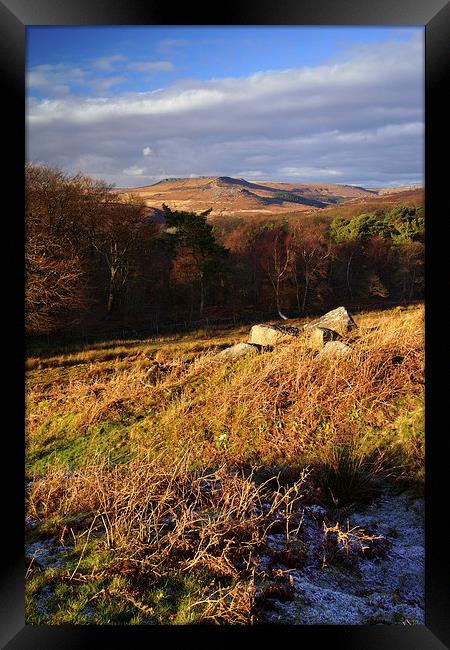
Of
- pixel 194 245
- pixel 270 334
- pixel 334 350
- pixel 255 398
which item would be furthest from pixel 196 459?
pixel 194 245

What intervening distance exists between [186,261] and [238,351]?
110 cm

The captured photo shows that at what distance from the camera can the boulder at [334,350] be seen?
4.39 metres

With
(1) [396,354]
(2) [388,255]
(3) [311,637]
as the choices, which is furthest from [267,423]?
(2) [388,255]

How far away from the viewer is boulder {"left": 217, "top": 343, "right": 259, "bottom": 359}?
4.91m

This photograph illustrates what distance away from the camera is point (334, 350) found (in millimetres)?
4492

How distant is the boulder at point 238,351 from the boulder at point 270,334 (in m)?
0.14

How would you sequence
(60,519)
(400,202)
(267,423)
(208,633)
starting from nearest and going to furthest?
(208,633) < (60,519) < (267,423) < (400,202)

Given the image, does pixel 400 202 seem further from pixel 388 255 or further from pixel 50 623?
pixel 50 623

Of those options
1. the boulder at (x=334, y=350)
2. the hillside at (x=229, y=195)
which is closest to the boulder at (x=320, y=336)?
the boulder at (x=334, y=350)

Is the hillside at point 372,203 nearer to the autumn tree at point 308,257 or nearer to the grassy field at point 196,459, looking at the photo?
the autumn tree at point 308,257

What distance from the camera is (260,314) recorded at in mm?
5199
